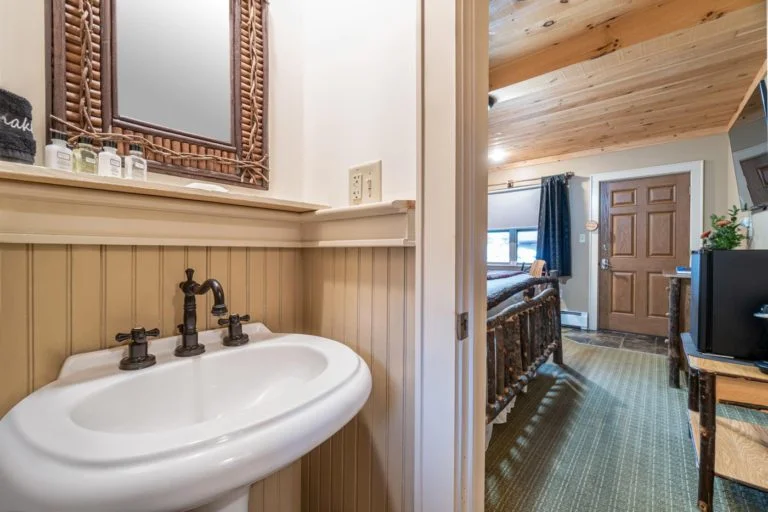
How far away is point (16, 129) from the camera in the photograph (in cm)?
60

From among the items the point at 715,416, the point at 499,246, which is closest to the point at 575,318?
the point at 499,246

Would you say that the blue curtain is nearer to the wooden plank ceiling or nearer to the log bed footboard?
the wooden plank ceiling

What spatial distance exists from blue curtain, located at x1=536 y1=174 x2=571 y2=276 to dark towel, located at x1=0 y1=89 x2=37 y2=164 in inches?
186

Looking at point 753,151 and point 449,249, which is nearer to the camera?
point 449,249

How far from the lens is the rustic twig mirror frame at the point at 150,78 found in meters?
0.69

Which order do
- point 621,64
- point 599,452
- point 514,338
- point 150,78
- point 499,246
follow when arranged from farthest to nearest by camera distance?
point 499,246, point 621,64, point 514,338, point 599,452, point 150,78

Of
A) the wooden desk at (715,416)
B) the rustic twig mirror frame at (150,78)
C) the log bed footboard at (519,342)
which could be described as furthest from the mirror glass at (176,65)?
the wooden desk at (715,416)

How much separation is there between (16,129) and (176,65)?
1.32ft

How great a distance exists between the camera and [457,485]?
0.73 metres

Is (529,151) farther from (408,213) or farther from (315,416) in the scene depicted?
(315,416)

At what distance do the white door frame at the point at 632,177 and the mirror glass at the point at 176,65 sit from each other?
14.6ft

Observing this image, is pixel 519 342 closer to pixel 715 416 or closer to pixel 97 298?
pixel 715 416

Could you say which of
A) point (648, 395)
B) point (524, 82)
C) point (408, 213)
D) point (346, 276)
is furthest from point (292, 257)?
point (648, 395)

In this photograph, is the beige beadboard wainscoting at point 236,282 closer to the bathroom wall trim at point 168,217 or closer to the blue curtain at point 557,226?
the bathroom wall trim at point 168,217
